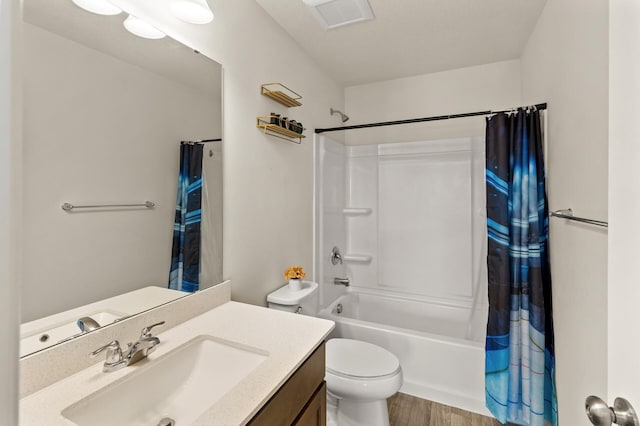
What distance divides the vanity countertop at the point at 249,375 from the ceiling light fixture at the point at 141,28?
1129 millimetres

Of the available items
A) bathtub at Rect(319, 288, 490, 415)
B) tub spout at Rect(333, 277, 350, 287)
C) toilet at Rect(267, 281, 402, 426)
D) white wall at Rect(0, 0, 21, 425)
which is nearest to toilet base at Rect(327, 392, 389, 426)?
toilet at Rect(267, 281, 402, 426)

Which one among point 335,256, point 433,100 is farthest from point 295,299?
point 433,100

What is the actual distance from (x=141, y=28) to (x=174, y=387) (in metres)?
1.28

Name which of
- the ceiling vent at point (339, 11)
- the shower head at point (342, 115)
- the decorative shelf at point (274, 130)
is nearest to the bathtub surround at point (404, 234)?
the shower head at point (342, 115)

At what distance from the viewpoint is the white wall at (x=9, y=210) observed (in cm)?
25

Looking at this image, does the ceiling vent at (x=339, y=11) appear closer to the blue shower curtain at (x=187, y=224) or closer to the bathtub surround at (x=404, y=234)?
the bathtub surround at (x=404, y=234)

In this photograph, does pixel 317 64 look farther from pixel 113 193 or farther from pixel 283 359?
pixel 283 359

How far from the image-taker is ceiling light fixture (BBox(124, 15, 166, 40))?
111cm

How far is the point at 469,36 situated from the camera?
85.2 inches

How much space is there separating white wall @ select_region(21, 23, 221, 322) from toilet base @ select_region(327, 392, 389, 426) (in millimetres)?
1251

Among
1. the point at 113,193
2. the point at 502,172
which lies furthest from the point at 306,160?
the point at 113,193

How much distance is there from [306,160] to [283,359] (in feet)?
5.28

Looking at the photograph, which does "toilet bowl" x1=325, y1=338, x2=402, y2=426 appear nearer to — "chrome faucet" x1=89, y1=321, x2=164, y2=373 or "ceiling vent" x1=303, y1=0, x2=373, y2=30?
"chrome faucet" x1=89, y1=321, x2=164, y2=373

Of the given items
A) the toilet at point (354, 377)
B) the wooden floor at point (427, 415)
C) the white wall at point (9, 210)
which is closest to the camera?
the white wall at point (9, 210)
